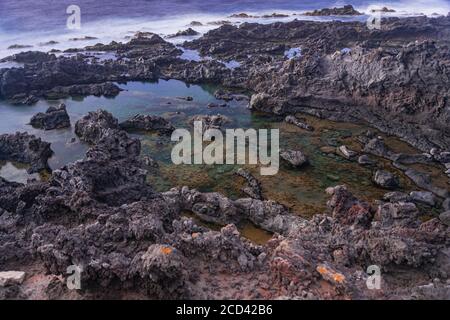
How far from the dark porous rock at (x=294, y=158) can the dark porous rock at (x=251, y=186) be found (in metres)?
2.88

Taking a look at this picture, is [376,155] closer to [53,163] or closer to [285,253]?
[285,253]

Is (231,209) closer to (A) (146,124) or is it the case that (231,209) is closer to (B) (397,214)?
(B) (397,214)

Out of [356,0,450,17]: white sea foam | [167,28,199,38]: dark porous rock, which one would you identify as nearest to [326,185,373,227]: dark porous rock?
[167,28,199,38]: dark porous rock

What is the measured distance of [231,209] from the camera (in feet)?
63.6

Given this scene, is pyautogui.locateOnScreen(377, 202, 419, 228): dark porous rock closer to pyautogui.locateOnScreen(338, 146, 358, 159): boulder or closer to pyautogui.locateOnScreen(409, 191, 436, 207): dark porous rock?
pyautogui.locateOnScreen(409, 191, 436, 207): dark porous rock

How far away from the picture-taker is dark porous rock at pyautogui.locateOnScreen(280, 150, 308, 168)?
24.6 meters

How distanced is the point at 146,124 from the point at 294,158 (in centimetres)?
1162

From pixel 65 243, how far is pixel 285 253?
6058 mm

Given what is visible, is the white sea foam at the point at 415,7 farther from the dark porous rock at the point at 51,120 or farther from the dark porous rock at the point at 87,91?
the dark porous rock at the point at 51,120

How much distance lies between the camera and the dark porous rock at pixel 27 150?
25.3 metres

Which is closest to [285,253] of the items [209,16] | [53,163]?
[53,163]

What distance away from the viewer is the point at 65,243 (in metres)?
11.6

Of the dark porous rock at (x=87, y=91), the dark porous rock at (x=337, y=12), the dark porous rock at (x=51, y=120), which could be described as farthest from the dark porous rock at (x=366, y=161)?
the dark porous rock at (x=337, y=12)

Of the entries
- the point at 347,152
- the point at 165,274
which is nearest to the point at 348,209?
the point at 347,152
